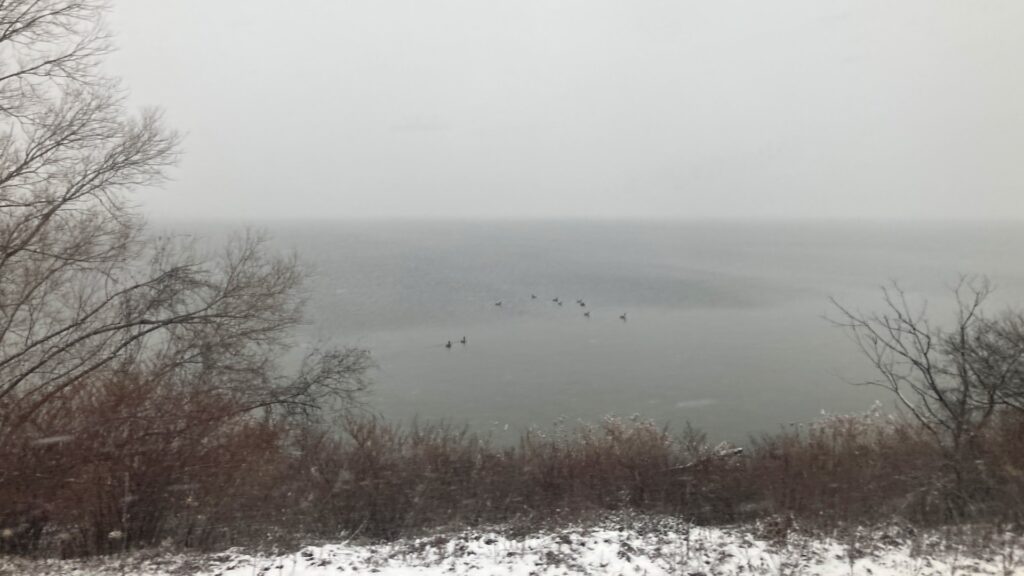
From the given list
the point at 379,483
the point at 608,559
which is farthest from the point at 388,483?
the point at 608,559

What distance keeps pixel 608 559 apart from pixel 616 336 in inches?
1085

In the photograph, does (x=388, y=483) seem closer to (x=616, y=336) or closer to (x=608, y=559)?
(x=608, y=559)

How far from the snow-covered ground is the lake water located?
1171 centimetres

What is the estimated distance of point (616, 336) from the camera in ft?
109

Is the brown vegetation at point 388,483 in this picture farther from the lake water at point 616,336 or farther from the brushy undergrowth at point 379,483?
the lake water at point 616,336

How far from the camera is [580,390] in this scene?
23.2 m

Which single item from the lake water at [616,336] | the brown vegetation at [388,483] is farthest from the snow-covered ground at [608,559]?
the lake water at [616,336]

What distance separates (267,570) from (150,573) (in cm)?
116

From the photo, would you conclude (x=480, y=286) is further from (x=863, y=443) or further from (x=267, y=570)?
(x=267, y=570)

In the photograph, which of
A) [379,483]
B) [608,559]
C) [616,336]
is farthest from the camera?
[616,336]

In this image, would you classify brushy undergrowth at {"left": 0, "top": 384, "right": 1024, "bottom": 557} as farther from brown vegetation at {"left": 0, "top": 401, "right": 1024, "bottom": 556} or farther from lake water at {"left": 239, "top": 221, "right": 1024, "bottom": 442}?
lake water at {"left": 239, "top": 221, "right": 1024, "bottom": 442}

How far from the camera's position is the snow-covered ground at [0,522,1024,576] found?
5.55 metres

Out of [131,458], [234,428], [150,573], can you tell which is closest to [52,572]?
[150,573]

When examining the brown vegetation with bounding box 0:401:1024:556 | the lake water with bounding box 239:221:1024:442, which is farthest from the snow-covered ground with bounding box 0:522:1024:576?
the lake water with bounding box 239:221:1024:442
